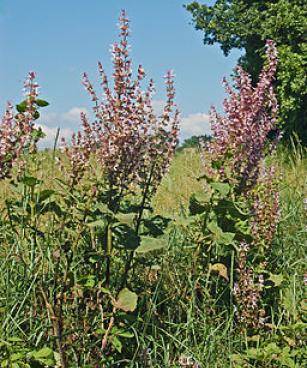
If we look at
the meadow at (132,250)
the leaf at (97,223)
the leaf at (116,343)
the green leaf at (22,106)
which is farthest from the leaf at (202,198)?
the green leaf at (22,106)

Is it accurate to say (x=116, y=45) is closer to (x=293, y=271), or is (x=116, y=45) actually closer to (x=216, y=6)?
(x=293, y=271)

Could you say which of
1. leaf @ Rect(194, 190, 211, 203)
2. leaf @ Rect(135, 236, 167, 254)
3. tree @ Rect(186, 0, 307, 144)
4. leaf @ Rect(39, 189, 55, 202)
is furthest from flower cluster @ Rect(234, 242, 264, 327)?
tree @ Rect(186, 0, 307, 144)

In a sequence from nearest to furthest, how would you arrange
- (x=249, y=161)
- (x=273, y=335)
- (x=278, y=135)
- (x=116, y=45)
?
(x=116, y=45) < (x=273, y=335) < (x=249, y=161) < (x=278, y=135)

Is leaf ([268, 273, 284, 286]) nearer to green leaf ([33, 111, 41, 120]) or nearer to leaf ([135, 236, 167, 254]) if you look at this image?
leaf ([135, 236, 167, 254])

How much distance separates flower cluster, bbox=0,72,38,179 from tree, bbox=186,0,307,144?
380 inches

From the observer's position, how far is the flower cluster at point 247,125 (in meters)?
3.36

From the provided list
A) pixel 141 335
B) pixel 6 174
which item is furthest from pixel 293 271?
pixel 6 174

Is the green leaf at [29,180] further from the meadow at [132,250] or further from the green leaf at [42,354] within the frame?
the green leaf at [42,354]

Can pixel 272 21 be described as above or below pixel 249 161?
above

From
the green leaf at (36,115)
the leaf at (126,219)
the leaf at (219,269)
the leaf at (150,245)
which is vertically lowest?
the leaf at (219,269)

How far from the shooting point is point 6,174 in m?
3.11

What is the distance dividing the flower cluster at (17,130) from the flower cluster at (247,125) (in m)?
1.09

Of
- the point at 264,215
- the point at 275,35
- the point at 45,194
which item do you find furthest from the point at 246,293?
the point at 275,35

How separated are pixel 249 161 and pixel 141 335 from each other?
3.86 feet
